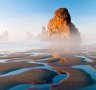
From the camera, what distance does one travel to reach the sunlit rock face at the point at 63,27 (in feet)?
508

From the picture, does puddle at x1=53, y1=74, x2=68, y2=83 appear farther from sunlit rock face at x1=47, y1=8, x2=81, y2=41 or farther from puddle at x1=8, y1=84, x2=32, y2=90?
sunlit rock face at x1=47, y1=8, x2=81, y2=41

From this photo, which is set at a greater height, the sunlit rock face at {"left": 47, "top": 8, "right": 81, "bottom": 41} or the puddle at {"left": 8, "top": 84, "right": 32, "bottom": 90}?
the sunlit rock face at {"left": 47, "top": 8, "right": 81, "bottom": 41}

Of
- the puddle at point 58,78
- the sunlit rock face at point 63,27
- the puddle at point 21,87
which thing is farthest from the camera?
→ the sunlit rock face at point 63,27

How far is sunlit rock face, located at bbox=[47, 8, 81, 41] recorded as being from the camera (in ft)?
508

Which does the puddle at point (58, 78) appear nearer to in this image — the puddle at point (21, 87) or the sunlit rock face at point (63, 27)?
the puddle at point (21, 87)

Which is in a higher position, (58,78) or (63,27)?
(63,27)

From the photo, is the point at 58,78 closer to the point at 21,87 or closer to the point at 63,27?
the point at 21,87

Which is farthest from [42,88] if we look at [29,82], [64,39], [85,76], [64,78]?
[64,39]

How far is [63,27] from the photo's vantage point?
15812cm

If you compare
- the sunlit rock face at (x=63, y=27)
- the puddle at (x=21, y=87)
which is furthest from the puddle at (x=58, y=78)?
the sunlit rock face at (x=63, y=27)

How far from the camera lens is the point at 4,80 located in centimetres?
2391

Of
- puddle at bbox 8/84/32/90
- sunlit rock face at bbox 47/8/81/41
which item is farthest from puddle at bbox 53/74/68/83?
sunlit rock face at bbox 47/8/81/41

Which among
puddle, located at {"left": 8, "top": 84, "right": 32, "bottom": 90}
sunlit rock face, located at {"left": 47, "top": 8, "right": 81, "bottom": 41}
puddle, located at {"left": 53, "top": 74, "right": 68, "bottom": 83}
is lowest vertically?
puddle, located at {"left": 8, "top": 84, "right": 32, "bottom": 90}

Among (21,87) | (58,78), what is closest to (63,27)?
(58,78)
